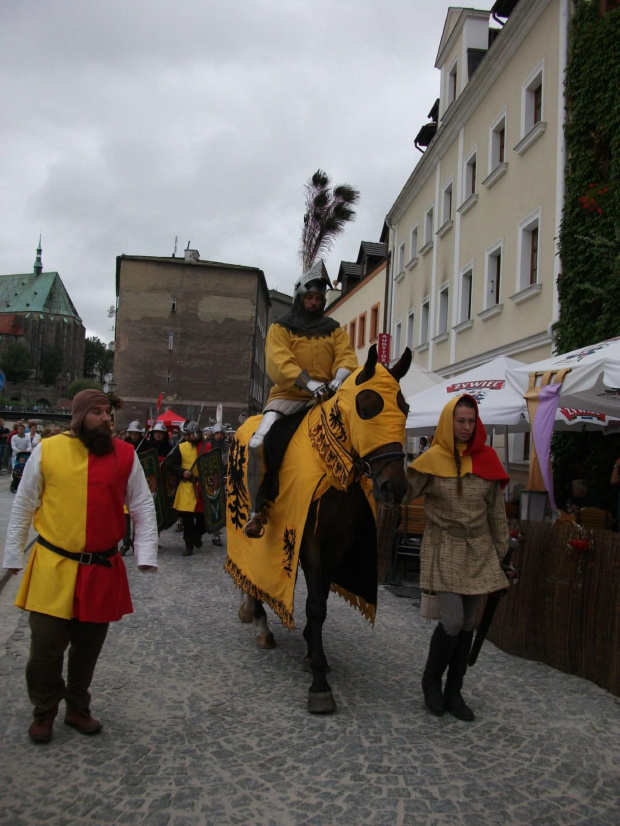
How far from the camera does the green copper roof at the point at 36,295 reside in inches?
4941

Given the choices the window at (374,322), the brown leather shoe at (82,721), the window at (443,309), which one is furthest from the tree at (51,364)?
the brown leather shoe at (82,721)

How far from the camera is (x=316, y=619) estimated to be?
4.47 metres

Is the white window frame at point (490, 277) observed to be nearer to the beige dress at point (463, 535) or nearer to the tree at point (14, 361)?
the beige dress at point (463, 535)

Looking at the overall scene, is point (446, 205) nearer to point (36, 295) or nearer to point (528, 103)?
point (528, 103)

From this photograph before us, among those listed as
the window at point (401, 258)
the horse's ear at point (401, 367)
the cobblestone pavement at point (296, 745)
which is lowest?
the cobblestone pavement at point (296, 745)

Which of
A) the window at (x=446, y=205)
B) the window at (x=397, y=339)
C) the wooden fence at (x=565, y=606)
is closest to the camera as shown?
the wooden fence at (x=565, y=606)

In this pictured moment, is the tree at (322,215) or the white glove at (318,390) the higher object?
the tree at (322,215)

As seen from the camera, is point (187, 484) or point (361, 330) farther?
point (361, 330)

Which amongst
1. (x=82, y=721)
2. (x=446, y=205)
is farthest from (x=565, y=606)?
(x=446, y=205)

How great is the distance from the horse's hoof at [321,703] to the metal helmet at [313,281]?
275 centimetres

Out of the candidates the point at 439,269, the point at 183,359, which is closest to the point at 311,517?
the point at 439,269

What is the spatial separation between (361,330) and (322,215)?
646 inches

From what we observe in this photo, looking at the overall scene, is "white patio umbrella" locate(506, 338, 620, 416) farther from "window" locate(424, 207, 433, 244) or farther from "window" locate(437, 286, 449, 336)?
"window" locate(424, 207, 433, 244)

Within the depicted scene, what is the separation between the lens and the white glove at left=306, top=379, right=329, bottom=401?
4871mm
